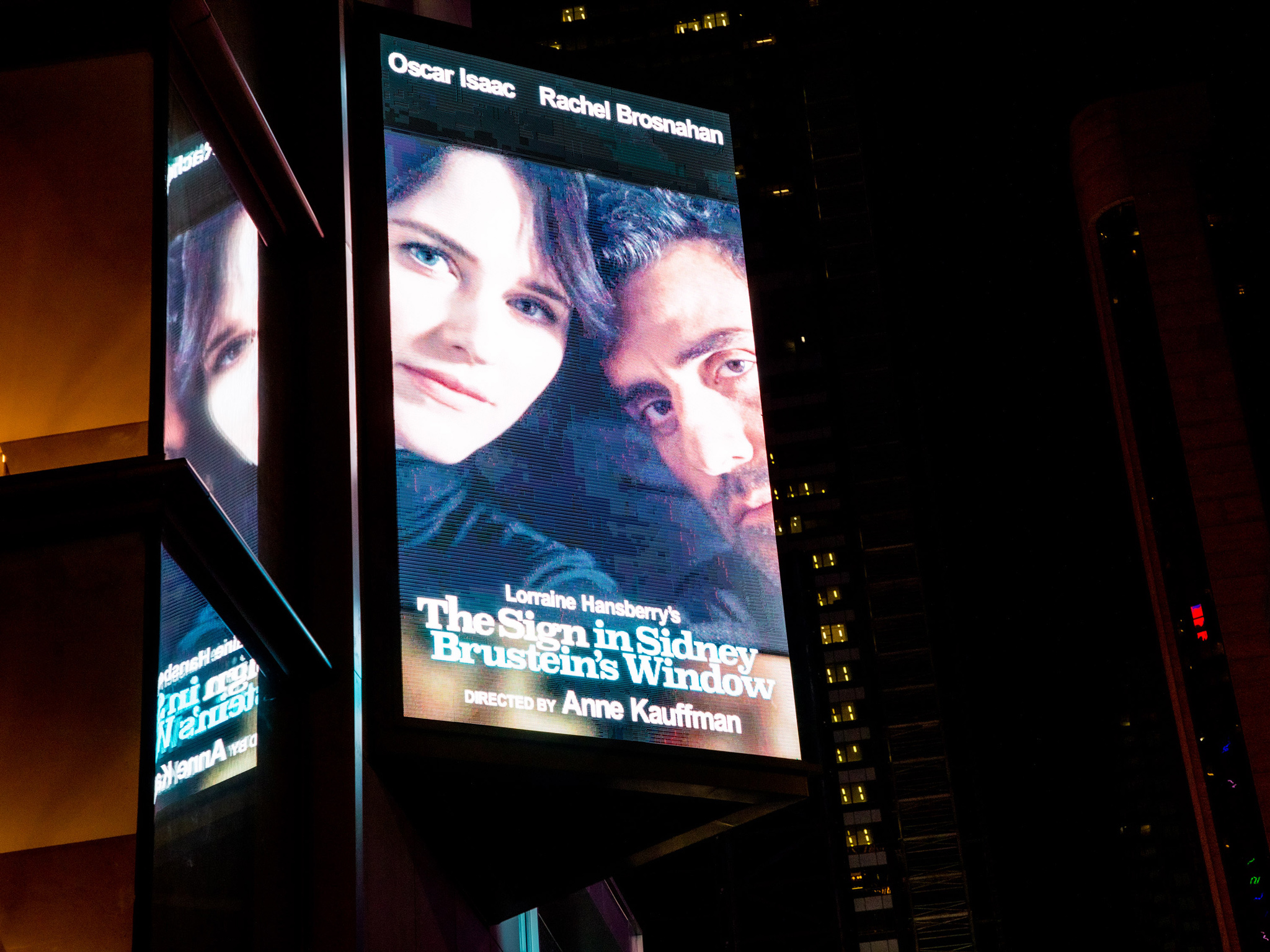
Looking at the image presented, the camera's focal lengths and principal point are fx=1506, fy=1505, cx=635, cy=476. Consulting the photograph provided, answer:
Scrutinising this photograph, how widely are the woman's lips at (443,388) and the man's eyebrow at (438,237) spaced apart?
1469 mm

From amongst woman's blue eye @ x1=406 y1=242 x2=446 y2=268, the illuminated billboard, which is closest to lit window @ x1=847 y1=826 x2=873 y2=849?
the illuminated billboard

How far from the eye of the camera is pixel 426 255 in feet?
48.5

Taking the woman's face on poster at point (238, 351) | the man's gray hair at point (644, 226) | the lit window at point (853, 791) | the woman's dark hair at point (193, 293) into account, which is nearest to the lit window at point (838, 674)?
the lit window at point (853, 791)

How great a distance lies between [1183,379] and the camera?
243 ft

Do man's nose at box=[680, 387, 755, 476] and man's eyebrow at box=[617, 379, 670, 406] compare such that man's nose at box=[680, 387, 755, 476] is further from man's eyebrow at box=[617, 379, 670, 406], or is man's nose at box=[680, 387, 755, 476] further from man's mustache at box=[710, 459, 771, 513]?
man's eyebrow at box=[617, 379, 670, 406]

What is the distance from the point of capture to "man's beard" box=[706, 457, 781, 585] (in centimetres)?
1545

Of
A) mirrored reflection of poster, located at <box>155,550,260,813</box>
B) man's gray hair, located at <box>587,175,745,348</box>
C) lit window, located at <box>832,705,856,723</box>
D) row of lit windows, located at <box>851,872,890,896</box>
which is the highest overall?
lit window, located at <box>832,705,856,723</box>

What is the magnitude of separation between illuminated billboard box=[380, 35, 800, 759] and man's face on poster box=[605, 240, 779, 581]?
0.08 feet

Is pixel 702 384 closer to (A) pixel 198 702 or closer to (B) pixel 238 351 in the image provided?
(B) pixel 238 351

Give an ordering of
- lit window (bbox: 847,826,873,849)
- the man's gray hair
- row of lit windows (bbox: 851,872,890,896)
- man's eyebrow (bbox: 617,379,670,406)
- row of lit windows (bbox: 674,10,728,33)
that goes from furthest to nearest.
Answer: row of lit windows (bbox: 674,10,728,33) < lit window (bbox: 847,826,873,849) < row of lit windows (bbox: 851,872,890,896) < the man's gray hair < man's eyebrow (bbox: 617,379,670,406)

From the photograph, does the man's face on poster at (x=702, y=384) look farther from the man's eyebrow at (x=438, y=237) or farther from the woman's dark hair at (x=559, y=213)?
the man's eyebrow at (x=438, y=237)

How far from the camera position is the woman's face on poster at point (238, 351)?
1048cm

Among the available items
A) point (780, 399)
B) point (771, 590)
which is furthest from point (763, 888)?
point (771, 590)

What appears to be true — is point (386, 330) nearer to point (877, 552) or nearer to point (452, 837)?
point (452, 837)
